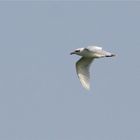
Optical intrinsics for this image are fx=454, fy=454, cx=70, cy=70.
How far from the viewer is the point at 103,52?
19.7m

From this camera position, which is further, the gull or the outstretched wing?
the outstretched wing

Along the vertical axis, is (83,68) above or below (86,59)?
below

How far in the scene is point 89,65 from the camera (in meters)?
22.1

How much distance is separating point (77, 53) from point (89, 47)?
607 millimetres

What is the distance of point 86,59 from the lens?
22016 mm

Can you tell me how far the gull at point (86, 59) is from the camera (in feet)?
65.4

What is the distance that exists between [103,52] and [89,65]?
8.21 ft

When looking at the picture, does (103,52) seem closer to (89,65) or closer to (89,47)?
(89,47)

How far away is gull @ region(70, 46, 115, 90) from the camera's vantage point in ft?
65.4

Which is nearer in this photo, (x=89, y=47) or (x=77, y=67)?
(x=89, y=47)

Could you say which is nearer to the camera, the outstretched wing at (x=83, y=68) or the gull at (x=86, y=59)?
the gull at (x=86, y=59)

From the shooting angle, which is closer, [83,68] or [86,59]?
[86,59]

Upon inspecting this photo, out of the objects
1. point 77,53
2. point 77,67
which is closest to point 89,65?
point 77,67

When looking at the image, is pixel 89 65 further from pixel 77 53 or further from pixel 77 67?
pixel 77 53
